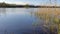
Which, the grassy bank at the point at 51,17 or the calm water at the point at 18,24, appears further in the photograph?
the calm water at the point at 18,24

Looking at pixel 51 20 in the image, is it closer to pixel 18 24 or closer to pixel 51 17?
pixel 51 17

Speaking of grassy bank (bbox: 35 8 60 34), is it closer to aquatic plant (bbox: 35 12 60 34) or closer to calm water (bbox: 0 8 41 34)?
aquatic plant (bbox: 35 12 60 34)

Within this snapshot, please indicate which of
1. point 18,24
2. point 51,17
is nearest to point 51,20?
point 51,17

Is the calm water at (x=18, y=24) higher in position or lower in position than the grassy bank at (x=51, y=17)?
lower

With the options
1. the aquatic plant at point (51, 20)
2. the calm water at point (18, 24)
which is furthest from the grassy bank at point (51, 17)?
the calm water at point (18, 24)

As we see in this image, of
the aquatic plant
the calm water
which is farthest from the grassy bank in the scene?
the calm water

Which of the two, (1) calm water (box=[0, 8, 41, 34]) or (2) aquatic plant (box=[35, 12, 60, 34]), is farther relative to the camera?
(1) calm water (box=[0, 8, 41, 34])

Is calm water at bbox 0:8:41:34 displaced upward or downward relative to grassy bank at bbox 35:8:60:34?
downward

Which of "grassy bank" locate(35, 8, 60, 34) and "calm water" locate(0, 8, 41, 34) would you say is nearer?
"grassy bank" locate(35, 8, 60, 34)

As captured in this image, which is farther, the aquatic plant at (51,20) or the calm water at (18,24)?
the calm water at (18,24)

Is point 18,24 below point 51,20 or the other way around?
below

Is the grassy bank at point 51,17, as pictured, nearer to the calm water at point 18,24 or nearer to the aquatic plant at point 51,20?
the aquatic plant at point 51,20

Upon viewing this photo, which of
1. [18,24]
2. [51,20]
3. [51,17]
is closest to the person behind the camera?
[51,20]

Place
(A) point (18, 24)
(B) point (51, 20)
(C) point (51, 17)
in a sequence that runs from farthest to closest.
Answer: (A) point (18, 24) → (C) point (51, 17) → (B) point (51, 20)
